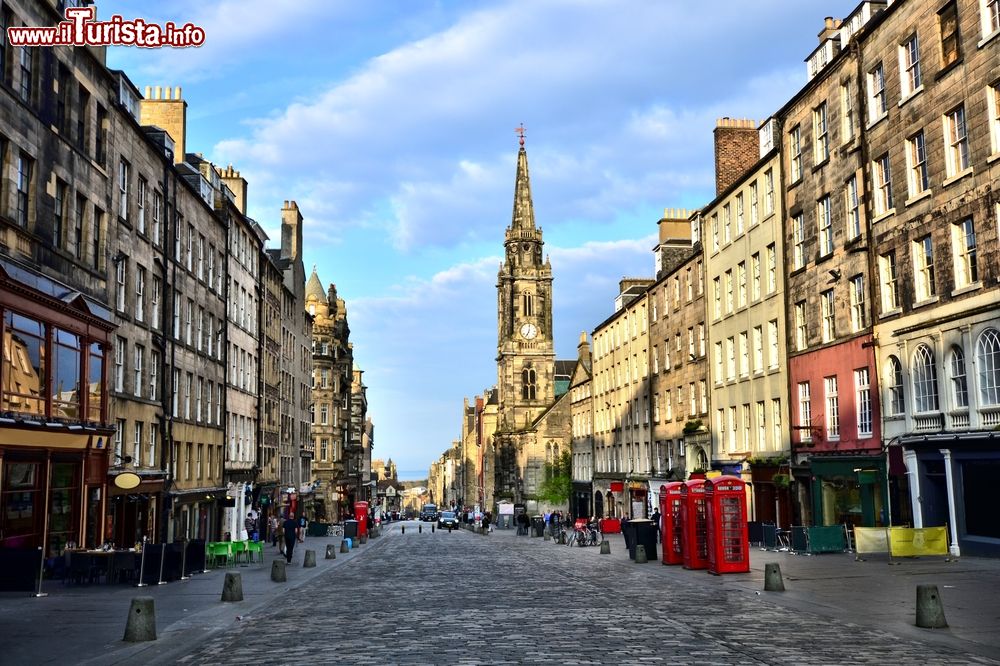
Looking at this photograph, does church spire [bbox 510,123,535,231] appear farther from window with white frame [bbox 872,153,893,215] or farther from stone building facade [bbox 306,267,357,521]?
window with white frame [bbox 872,153,893,215]

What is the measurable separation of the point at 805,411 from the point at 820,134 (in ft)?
34.6

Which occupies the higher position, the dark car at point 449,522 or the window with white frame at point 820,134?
the window with white frame at point 820,134

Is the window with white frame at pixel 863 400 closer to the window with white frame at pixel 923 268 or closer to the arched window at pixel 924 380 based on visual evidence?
the arched window at pixel 924 380

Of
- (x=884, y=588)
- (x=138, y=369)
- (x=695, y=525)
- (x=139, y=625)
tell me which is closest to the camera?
(x=139, y=625)

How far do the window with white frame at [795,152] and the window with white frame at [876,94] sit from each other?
552 cm

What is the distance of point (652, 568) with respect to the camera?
1144 inches

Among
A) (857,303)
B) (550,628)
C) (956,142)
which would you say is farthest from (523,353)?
(550,628)

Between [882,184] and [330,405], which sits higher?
[882,184]

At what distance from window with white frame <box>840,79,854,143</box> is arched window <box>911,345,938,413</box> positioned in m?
8.48

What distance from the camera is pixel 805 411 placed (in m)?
37.2

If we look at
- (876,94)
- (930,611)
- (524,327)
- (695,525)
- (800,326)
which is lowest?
(930,611)

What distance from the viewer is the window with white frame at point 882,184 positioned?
3086 cm

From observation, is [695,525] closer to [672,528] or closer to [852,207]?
[672,528]

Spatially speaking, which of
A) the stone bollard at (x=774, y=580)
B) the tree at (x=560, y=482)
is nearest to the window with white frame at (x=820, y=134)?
the stone bollard at (x=774, y=580)
